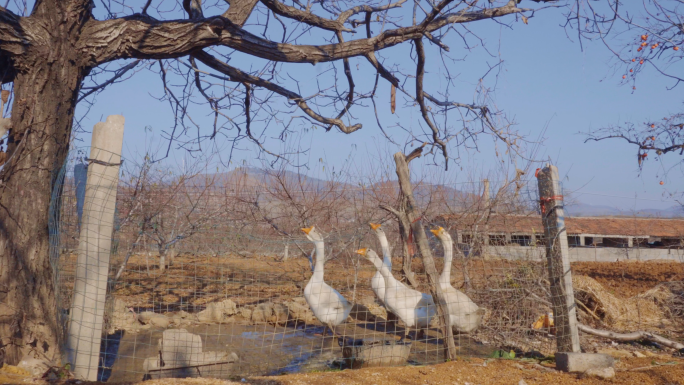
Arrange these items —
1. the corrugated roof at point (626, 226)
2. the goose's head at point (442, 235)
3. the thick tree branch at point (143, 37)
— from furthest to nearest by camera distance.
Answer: the corrugated roof at point (626, 226) < the goose's head at point (442, 235) < the thick tree branch at point (143, 37)

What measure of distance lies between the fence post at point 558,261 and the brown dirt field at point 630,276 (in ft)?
13.9

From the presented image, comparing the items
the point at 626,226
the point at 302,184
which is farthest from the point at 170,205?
the point at 626,226

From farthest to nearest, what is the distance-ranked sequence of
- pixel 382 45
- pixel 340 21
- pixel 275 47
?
pixel 340 21 → pixel 382 45 → pixel 275 47

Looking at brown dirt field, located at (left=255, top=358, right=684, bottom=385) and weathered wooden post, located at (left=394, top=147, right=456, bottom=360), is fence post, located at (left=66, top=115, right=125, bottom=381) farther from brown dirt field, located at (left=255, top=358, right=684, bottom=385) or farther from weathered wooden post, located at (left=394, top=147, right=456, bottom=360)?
weathered wooden post, located at (left=394, top=147, right=456, bottom=360)

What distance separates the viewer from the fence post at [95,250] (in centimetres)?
420

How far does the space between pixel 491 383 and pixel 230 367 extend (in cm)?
285

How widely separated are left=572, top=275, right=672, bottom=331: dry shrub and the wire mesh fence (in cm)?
4

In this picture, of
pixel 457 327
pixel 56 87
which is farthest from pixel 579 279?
pixel 56 87

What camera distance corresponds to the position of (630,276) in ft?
39.8

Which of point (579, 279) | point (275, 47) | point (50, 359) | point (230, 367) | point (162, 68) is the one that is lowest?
point (230, 367)

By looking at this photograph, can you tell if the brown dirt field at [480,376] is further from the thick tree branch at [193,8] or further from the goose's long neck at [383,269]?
the thick tree branch at [193,8]

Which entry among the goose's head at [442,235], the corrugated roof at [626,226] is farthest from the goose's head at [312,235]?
the corrugated roof at [626,226]

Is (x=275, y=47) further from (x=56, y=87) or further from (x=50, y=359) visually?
(x=50, y=359)

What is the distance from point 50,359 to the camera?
390 cm
